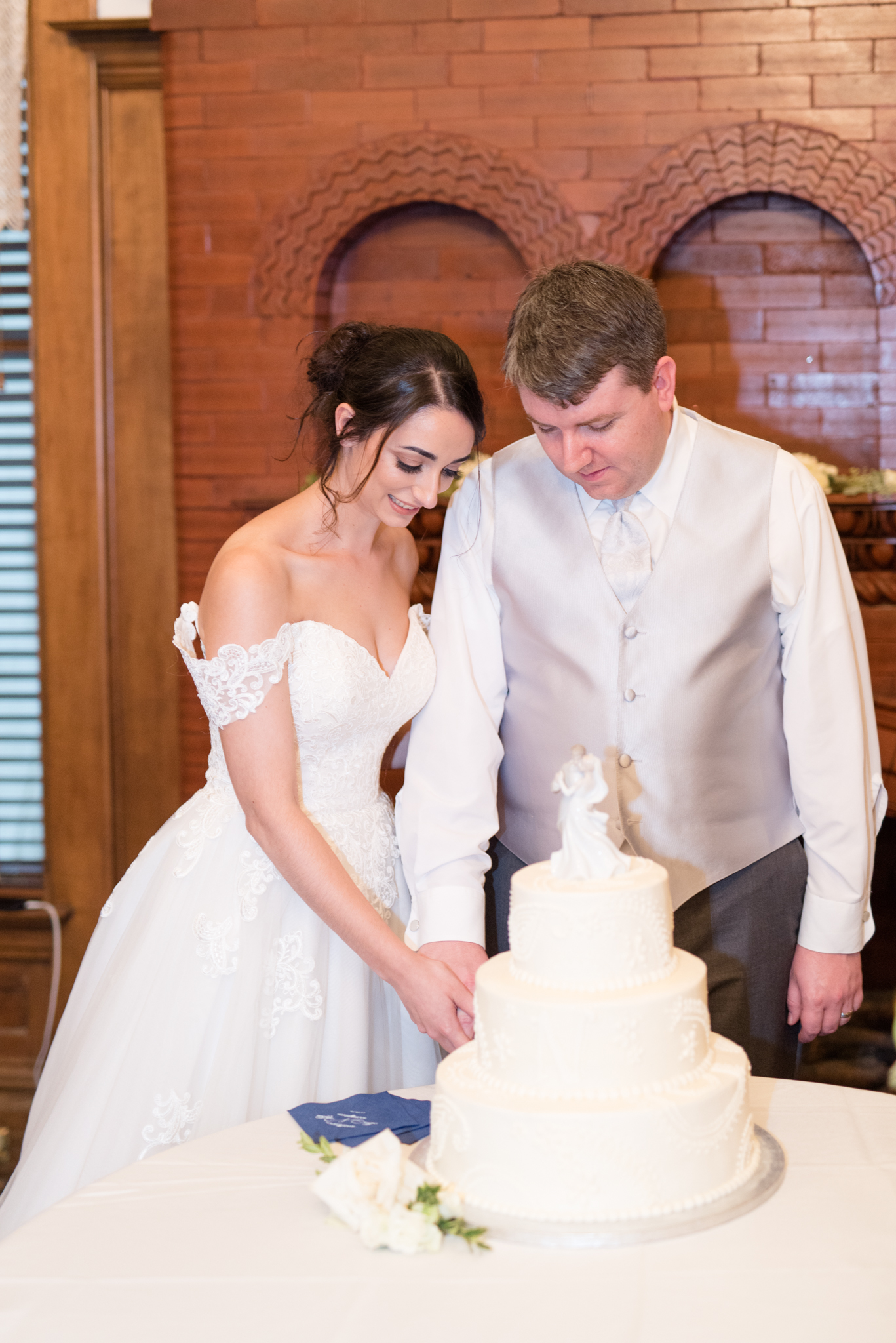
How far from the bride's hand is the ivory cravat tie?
2.08 ft

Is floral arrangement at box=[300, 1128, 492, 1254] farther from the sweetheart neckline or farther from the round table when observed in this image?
the sweetheart neckline

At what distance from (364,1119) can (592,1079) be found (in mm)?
425

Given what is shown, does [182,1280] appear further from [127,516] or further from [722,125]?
[722,125]

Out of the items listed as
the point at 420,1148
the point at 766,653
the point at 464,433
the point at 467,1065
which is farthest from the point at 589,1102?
the point at 464,433

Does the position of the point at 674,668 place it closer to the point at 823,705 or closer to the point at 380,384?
the point at 823,705

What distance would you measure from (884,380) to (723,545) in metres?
2.18

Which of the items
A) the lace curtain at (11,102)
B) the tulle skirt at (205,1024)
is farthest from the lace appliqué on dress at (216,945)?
the lace curtain at (11,102)

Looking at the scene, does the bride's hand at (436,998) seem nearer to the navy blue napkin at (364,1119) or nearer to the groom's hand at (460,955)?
the groom's hand at (460,955)

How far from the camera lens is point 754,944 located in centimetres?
218

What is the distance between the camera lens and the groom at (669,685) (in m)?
2.02

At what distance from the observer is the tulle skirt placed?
202 centimetres

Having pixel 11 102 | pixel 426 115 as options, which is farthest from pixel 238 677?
pixel 11 102

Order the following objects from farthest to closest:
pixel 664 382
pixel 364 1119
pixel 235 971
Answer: pixel 235 971 < pixel 664 382 < pixel 364 1119

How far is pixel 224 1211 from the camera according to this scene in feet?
4.44
